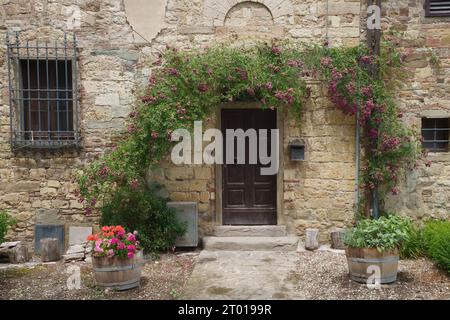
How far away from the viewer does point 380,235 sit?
15.8 ft

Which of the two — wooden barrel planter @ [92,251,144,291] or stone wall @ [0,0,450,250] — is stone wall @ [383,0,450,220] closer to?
stone wall @ [0,0,450,250]

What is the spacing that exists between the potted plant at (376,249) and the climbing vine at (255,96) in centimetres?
169

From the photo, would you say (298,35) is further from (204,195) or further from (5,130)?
(5,130)

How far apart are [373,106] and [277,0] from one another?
6.90 ft

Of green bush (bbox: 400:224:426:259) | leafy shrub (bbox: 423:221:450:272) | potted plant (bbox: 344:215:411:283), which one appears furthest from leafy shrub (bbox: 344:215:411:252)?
green bush (bbox: 400:224:426:259)

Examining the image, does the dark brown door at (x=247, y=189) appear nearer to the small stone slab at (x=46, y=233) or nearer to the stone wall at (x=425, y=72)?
the stone wall at (x=425, y=72)

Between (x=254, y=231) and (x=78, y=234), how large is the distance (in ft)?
8.78

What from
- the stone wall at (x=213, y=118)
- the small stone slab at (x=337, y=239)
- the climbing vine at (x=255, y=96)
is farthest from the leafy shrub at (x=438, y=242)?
the small stone slab at (x=337, y=239)

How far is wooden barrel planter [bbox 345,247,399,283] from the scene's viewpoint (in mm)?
4762

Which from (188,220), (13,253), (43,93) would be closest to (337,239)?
(188,220)

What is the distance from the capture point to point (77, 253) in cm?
614

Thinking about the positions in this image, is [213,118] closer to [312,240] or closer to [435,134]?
[312,240]

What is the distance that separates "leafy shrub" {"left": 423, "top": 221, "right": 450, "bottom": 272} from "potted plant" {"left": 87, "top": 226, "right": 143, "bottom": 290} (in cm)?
360

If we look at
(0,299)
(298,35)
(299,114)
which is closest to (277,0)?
(298,35)
